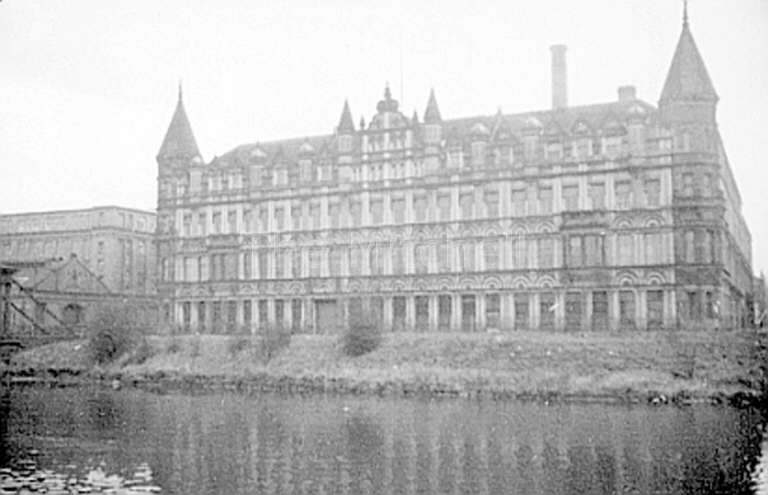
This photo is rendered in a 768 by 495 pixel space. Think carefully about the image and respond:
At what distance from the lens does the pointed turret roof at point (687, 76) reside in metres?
59.6

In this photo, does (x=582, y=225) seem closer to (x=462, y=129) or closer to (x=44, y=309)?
(x=462, y=129)

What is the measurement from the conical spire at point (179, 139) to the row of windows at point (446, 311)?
43.7 ft

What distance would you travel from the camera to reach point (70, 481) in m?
25.4

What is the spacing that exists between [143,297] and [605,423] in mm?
63207

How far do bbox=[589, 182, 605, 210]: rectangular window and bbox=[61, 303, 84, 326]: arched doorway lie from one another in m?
47.8

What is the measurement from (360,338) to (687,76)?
27155mm

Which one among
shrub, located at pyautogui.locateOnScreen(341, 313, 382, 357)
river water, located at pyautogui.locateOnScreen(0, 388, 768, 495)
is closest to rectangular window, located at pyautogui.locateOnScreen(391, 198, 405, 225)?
shrub, located at pyautogui.locateOnScreen(341, 313, 382, 357)

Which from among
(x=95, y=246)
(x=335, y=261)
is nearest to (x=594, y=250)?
(x=335, y=261)

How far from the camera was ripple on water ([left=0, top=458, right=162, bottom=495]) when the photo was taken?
24016 mm

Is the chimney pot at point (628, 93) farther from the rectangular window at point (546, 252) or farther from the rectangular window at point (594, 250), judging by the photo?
the rectangular window at point (546, 252)

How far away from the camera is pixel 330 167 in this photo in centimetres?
7200

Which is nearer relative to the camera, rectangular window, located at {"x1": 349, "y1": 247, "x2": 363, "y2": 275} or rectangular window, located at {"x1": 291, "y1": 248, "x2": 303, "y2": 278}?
rectangular window, located at {"x1": 349, "y1": 247, "x2": 363, "y2": 275}

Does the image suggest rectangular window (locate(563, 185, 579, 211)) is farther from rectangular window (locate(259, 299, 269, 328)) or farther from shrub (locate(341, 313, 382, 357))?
rectangular window (locate(259, 299, 269, 328))

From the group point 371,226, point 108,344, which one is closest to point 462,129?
point 371,226
